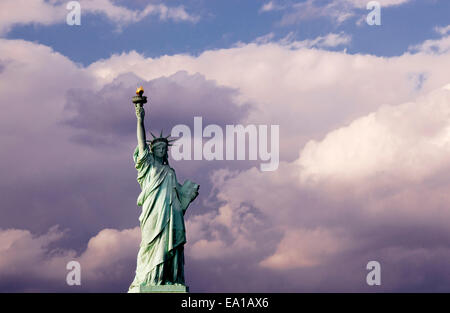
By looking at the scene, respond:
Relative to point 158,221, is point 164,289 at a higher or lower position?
lower

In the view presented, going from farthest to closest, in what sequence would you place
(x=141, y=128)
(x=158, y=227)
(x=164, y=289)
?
1. (x=141, y=128)
2. (x=158, y=227)
3. (x=164, y=289)

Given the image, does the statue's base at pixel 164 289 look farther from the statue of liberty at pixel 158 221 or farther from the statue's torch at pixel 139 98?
the statue's torch at pixel 139 98

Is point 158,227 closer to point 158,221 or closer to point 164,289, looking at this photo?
point 158,221

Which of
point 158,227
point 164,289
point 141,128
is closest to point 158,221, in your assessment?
point 158,227

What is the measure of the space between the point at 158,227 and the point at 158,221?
0.80 ft

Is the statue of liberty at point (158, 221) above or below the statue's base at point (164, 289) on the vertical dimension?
above

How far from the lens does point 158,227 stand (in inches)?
1284

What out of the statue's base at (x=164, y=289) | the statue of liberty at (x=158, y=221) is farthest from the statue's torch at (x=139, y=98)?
the statue's base at (x=164, y=289)

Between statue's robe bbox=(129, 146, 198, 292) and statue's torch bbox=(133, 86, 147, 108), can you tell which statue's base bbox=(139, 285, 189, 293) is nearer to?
statue's robe bbox=(129, 146, 198, 292)

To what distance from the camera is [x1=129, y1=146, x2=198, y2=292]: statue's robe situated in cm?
3244

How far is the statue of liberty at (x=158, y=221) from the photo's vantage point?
32.4 metres
